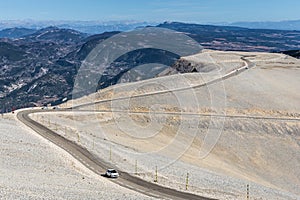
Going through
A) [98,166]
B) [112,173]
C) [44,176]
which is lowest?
[98,166]

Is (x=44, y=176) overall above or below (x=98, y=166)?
above

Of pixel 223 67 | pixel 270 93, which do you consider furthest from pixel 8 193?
pixel 223 67

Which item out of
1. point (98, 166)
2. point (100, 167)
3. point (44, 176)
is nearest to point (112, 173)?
point (100, 167)

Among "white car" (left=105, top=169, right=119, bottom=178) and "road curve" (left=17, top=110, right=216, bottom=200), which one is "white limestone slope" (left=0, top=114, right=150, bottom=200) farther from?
"road curve" (left=17, top=110, right=216, bottom=200)

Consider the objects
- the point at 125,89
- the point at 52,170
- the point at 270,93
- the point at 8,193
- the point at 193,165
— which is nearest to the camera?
the point at 8,193

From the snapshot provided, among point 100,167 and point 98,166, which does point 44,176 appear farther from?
point 98,166

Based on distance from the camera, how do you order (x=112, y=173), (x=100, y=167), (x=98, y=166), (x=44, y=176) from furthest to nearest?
1. (x=98, y=166)
2. (x=100, y=167)
3. (x=112, y=173)
4. (x=44, y=176)

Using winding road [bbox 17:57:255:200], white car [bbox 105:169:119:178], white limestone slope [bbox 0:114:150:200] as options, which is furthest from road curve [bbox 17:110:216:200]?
white limestone slope [bbox 0:114:150:200]

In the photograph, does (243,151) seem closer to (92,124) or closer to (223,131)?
(223,131)
